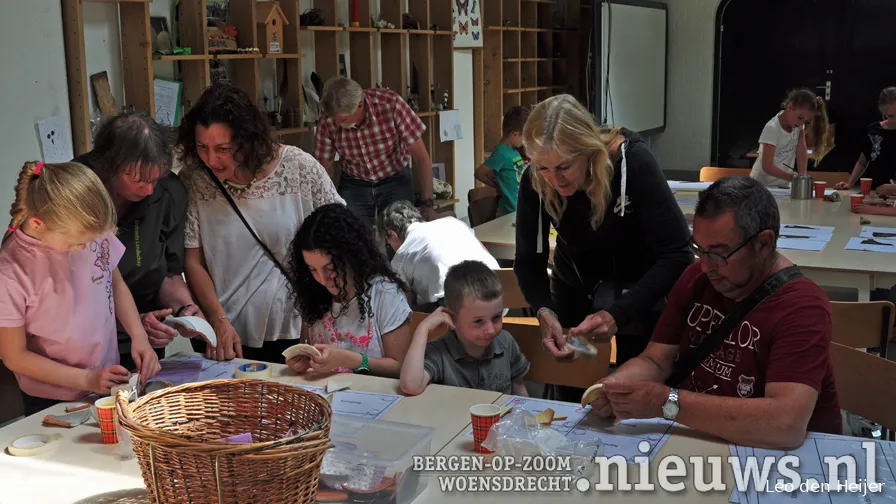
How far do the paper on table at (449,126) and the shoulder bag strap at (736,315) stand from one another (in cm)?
533

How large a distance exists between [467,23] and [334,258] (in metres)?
5.39

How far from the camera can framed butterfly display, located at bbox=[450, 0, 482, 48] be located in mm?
7449

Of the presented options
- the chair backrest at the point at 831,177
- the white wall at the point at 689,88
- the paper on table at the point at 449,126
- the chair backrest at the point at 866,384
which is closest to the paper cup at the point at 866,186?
the chair backrest at the point at 831,177

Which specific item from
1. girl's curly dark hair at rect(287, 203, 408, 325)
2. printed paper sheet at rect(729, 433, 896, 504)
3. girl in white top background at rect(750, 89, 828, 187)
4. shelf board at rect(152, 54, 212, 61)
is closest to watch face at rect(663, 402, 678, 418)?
printed paper sheet at rect(729, 433, 896, 504)

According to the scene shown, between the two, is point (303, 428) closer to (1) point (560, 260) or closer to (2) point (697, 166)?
(1) point (560, 260)

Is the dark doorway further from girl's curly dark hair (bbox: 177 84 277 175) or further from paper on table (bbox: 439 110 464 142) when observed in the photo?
girl's curly dark hair (bbox: 177 84 277 175)

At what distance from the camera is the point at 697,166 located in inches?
432

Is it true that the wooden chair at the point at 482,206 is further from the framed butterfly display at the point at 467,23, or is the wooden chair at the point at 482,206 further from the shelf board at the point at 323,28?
the framed butterfly display at the point at 467,23

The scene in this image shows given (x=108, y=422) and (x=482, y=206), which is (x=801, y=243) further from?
(x=108, y=422)

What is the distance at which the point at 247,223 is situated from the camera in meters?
2.80

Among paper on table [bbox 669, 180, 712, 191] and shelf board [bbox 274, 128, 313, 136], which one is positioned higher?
shelf board [bbox 274, 128, 313, 136]

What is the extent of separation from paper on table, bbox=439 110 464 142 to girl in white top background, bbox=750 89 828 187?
2.56 metres

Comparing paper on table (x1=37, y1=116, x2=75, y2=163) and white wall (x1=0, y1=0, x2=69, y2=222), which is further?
paper on table (x1=37, y1=116, x2=75, y2=163)

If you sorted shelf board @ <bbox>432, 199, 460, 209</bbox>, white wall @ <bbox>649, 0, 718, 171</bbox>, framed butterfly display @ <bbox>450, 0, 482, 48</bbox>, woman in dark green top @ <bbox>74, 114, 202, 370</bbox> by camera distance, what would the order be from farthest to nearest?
white wall @ <bbox>649, 0, 718, 171</bbox>, framed butterfly display @ <bbox>450, 0, 482, 48</bbox>, shelf board @ <bbox>432, 199, 460, 209</bbox>, woman in dark green top @ <bbox>74, 114, 202, 370</bbox>
